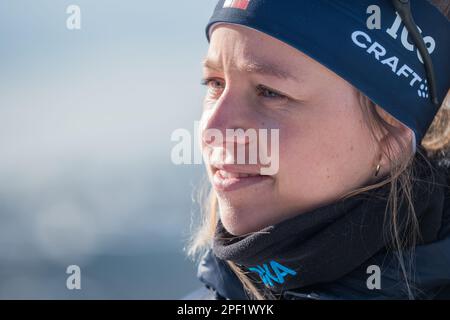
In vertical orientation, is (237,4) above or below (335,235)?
above

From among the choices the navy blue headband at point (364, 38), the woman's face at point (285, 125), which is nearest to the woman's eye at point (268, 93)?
the woman's face at point (285, 125)

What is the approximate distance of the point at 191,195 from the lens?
2.24 metres

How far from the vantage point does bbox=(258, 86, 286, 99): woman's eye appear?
1319 millimetres

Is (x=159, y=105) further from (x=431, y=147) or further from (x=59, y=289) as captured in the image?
(x=431, y=147)

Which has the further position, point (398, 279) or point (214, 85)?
point (214, 85)

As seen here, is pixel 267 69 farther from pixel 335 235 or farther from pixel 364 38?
pixel 335 235

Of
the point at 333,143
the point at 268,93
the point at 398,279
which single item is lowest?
the point at 398,279

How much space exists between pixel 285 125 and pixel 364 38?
0.83 ft

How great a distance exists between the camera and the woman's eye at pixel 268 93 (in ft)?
4.33

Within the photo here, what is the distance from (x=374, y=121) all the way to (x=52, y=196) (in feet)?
4.58

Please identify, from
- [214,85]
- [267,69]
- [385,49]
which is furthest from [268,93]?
[385,49]

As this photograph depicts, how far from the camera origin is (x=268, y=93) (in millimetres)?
1333

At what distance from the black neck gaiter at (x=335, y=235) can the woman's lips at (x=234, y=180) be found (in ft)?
0.34
